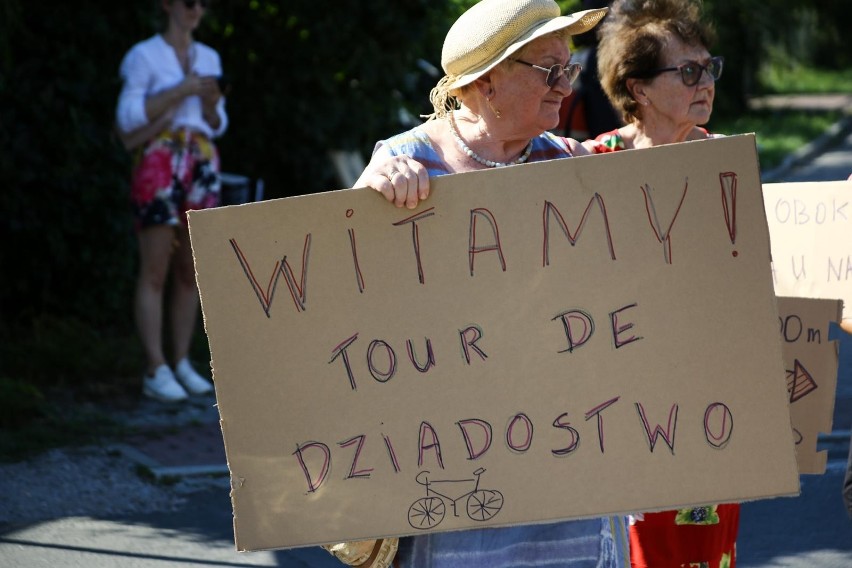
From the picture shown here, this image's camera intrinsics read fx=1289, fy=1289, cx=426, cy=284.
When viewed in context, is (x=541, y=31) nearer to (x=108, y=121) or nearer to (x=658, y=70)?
(x=658, y=70)

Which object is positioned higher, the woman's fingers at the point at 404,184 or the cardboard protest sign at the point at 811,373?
the woman's fingers at the point at 404,184

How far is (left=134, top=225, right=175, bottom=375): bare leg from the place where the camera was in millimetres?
6078

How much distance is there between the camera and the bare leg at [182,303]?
627 cm

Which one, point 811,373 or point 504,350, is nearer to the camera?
point 504,350

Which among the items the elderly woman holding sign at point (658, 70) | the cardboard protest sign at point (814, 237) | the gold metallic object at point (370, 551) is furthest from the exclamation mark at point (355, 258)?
the cardboard protest sign at point (814, 237)

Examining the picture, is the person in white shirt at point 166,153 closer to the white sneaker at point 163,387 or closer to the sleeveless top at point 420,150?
the white sneaker at point 163,387

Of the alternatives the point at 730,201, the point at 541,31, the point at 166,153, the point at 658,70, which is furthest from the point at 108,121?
the point at 730,201

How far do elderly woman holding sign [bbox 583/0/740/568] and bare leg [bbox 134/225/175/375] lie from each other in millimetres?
3303

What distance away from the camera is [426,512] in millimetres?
2322

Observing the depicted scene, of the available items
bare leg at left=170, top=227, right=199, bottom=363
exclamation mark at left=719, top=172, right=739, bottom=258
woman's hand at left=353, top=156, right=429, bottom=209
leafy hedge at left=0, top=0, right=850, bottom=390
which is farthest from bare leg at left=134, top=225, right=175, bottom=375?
exclamation mark at left=719, top=172, right=739, bottom=258

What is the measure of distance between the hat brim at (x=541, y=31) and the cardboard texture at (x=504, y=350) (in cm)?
26

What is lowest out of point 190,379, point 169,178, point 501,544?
point 190,379

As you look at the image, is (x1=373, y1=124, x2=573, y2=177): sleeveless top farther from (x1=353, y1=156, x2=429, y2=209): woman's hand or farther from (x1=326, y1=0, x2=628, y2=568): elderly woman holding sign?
(x1=353, y1=156, x2=429, y2=209): woman's hand

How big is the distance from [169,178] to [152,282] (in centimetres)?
50
